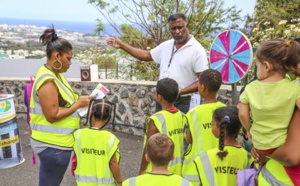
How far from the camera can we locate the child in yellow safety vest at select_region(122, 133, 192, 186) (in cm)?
182

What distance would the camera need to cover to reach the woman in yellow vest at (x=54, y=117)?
2.51 metres

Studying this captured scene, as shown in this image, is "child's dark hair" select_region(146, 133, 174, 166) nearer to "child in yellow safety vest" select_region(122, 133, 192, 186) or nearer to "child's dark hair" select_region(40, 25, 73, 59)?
"child in yellow safety vest" select_region(122, 133, 192, 186)

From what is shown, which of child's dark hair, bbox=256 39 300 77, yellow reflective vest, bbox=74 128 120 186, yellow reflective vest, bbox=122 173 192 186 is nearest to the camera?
child's dark hair, bbox=256 39 300 77

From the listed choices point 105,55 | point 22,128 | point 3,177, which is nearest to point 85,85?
point 22,128

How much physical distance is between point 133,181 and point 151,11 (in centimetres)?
745

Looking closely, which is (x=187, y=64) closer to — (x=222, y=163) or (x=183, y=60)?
(x=183, y=60)

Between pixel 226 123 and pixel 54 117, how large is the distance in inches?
51.9

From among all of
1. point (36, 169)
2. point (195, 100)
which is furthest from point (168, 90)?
point (36, 169)

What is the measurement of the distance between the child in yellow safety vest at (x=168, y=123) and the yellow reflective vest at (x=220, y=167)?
19.8 inches

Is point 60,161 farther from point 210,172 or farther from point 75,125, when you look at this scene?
point 210,172

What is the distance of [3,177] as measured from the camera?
4.33 metres

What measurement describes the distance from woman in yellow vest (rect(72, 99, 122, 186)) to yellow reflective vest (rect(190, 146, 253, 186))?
68 cm

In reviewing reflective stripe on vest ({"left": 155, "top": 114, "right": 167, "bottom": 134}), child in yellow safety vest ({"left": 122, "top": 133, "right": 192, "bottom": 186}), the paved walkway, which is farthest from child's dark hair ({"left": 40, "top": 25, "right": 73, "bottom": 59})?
the paved walkway

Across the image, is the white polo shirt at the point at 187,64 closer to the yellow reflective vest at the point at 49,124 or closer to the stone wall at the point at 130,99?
the yellow reflective vest at the point at 49,124
